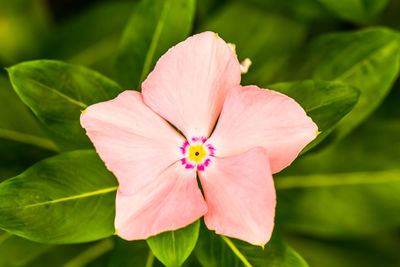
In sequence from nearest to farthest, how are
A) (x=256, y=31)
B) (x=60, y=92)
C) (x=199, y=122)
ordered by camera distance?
(x=199, y=122), (x=60, y=92), (x=256, y=31)

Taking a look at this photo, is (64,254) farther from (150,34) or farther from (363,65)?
(363,65)

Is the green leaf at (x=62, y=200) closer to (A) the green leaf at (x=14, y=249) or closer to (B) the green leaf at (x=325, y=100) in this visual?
(A) the green leaf at (x=14, y=249)

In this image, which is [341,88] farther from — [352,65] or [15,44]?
[15,44]

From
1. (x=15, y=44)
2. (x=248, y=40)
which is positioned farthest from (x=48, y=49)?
(x=248, y=40)

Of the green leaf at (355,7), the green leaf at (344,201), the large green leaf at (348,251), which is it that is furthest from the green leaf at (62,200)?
the large green leaf at (348,251)

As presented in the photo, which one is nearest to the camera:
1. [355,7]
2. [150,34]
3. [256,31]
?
[150,34]

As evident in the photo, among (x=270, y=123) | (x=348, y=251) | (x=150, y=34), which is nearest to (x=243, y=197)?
(x=270, y=123)

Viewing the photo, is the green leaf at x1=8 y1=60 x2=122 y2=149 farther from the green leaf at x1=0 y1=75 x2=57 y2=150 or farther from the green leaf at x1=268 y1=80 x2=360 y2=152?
the green leaf at x1=268 y1=80 x2=360 y2=152
